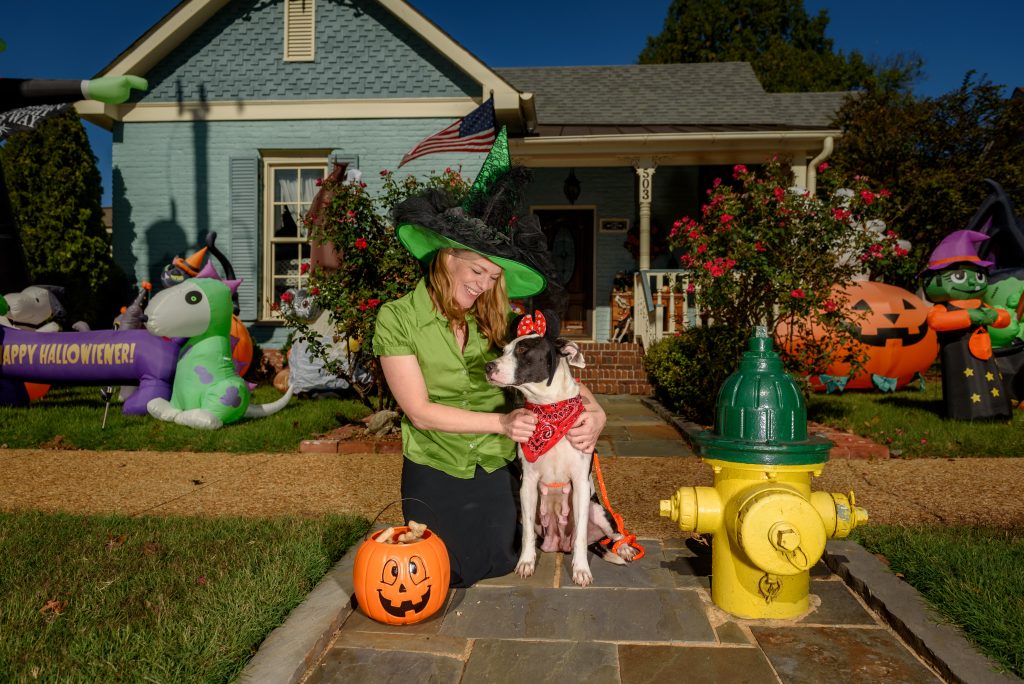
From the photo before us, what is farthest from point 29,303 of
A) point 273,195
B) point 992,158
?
point 992,158

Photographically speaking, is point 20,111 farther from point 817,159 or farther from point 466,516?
point 817,159

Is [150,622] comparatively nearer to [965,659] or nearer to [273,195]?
[965,659]

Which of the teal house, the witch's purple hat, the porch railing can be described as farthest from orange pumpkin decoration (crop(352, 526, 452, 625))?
the teal house

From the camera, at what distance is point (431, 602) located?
2.62m

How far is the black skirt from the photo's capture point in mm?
3031

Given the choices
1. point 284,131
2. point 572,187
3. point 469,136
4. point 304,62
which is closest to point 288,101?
point 284,131

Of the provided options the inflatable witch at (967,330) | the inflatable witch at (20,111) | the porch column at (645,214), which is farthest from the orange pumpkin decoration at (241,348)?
the inflatable witch at (967,330)

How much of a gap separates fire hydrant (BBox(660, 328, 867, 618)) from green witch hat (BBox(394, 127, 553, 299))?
98 centimetres

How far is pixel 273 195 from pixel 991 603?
11.0m

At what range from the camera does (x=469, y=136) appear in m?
9.60

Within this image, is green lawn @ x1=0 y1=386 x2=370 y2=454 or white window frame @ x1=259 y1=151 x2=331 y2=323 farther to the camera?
white window frame @ x1=259 y1=151 x2=331 y2=323

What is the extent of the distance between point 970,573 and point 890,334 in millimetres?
7000

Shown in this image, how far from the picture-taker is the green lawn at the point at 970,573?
2.45m

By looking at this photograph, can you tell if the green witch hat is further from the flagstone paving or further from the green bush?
the green bush
